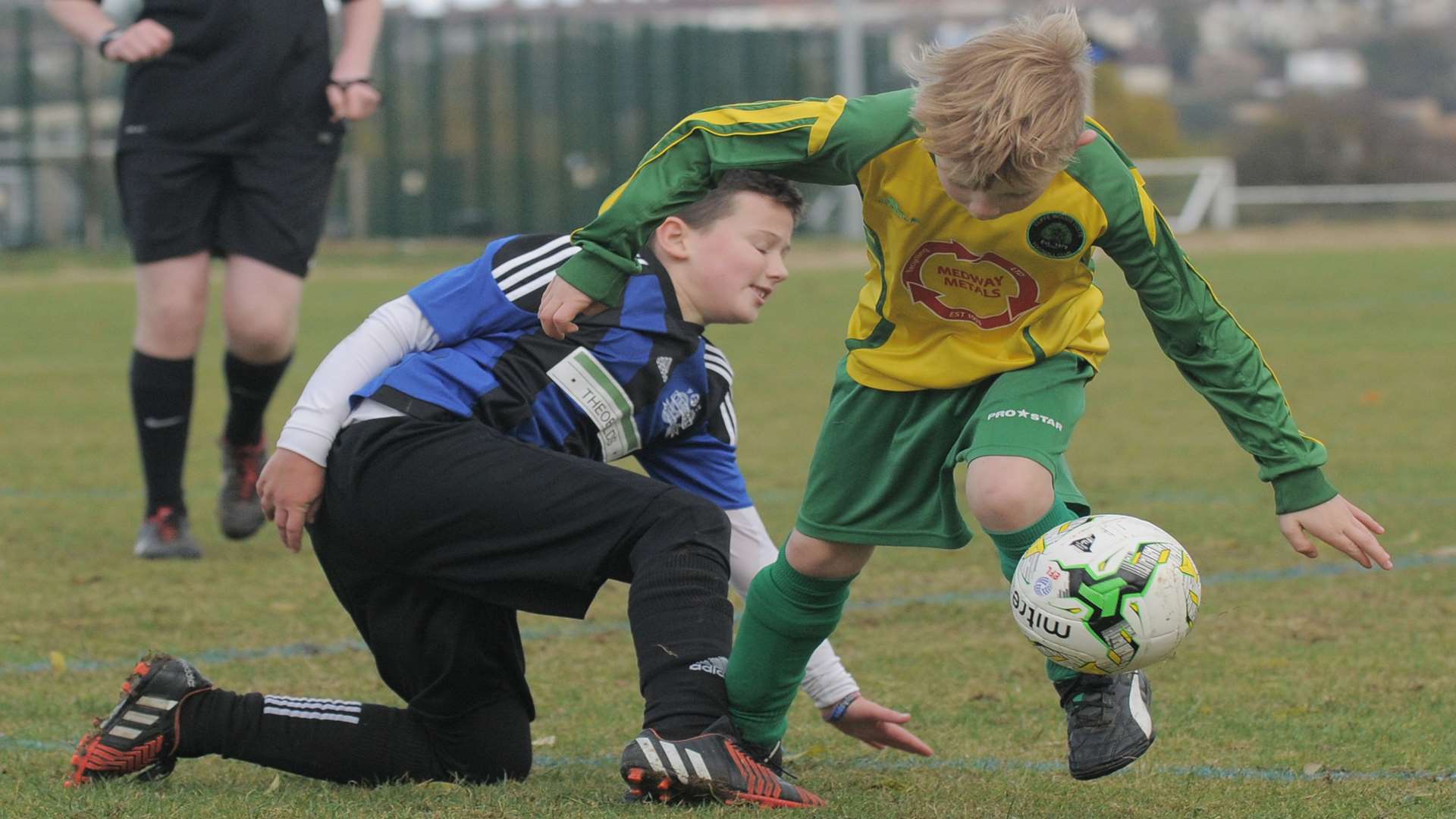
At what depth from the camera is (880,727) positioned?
312 cm

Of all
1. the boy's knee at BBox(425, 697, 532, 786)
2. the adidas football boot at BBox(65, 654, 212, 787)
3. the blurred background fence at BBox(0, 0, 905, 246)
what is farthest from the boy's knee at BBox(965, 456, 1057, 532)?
the blurred background fence at BBox(0, 0, 905, 246)

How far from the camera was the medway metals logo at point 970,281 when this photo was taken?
9.59ft

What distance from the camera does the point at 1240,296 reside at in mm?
15133

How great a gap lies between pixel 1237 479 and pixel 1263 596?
1938 mm

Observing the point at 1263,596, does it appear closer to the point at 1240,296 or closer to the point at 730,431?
the point at 730,431

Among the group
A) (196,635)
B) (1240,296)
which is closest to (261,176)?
(196,635)

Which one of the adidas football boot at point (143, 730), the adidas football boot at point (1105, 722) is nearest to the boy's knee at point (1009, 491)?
the adidas football boot at point (1105, 722)

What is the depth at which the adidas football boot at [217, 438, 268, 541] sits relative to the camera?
5.22 m

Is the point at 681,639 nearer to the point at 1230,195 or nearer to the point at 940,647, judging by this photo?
the point at 940,647

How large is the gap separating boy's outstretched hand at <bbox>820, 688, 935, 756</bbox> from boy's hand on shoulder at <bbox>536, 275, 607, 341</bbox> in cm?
86

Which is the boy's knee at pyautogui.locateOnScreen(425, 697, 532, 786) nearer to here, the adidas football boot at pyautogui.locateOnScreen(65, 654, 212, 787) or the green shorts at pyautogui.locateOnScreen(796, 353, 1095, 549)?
the adidas football boot at pyautogui.locateOnScreen(65, 654, 212, 787)

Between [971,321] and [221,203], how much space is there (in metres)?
2.80

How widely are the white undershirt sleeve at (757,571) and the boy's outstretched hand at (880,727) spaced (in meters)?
0.06

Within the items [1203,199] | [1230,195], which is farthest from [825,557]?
[1230,195]
